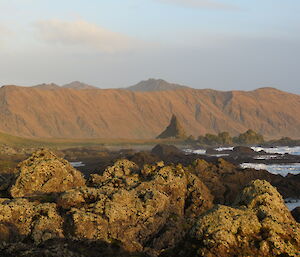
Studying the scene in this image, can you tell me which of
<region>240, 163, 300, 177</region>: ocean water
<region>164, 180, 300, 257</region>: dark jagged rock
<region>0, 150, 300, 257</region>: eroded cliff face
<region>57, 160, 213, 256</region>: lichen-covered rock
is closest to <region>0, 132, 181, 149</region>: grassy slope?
<region>240, 163, 300, 177</region>: ocean water

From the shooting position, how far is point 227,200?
131 ft

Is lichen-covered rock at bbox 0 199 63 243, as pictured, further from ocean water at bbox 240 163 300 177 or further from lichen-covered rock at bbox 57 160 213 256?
ocean water at bbox 240 163 300 177

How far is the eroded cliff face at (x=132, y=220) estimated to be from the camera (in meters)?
13.9

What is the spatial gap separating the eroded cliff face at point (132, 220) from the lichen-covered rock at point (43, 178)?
47 millimetres

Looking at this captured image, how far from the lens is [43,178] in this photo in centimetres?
2697

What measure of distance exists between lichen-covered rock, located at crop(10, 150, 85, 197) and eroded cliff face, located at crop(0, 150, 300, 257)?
0.05 metres

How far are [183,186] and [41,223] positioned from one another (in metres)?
12.1

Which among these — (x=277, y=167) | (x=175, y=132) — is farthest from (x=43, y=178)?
(x=175, y=132)

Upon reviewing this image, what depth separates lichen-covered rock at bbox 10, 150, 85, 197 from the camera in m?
26.2

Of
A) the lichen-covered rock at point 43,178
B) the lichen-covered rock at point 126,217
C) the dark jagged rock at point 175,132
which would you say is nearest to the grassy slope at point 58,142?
the dark jagged rock at point 175,132

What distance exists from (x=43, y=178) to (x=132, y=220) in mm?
7632

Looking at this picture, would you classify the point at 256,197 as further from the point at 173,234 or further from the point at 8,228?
the point at 8,228

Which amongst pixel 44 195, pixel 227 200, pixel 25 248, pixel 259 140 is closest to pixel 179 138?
pixel 259 140

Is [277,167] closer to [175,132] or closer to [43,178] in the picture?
[43,178]
